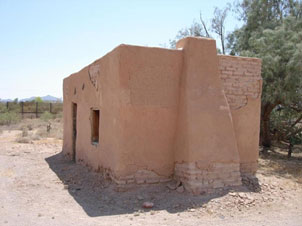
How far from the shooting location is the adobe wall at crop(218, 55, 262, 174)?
650cm

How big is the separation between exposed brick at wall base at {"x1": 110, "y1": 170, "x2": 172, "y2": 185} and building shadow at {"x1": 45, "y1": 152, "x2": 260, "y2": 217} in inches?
3.7

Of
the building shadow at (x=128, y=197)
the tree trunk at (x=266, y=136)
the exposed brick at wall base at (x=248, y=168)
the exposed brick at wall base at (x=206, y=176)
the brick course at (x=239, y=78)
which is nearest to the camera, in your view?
the building shadow at (x=128, y=197)

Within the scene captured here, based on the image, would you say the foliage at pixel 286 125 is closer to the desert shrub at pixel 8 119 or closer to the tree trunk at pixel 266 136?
the tree trunk at pixel 266 136

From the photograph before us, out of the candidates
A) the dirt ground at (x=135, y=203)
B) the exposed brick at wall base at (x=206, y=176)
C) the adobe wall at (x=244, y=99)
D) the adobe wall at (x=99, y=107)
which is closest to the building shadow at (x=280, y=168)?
the dirt ground at (x=135, y=203)

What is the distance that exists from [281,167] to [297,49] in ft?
11.8

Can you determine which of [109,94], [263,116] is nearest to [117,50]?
[109,94]

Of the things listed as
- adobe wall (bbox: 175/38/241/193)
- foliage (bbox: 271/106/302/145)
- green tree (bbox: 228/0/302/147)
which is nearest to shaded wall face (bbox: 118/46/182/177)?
adobe wall (bbox: 175/38/241/193)

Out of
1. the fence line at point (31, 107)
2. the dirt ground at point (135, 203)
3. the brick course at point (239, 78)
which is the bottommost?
the dirt ground at point (135, 203)

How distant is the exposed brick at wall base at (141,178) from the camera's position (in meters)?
5.83

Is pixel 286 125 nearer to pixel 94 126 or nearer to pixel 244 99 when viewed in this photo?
pixel 244 99

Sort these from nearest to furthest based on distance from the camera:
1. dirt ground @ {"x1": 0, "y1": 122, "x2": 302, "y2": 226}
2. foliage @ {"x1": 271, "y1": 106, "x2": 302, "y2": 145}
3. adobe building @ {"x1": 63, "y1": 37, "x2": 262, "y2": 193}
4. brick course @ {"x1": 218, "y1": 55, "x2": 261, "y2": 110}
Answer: dirt ground @ {"x1": 0, "y1": 122, "x2": 302, "y2": 226}, adobe building @ {"x1": 63, "y1": 37, "x2": 262, "y2": 193}, brick course @ {"x1": 218, "y1": 55, "x2": 261, "y2": 110}, foliage @ {"x1": 271, "y1": 106, "x2": 302, "y2": 145}

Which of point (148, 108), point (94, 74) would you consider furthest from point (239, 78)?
point (94, 74)

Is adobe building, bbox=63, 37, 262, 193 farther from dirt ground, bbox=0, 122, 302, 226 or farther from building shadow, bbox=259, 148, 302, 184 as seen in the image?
building shadow, bbox=259, 148, 302, 184

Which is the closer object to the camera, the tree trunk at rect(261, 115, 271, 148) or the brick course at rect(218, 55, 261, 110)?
the brick course at rect(218, 55, 261, 110)
